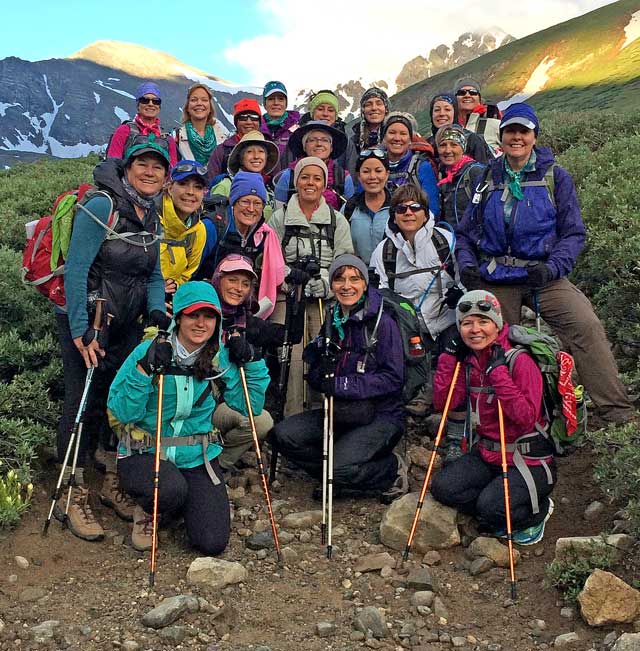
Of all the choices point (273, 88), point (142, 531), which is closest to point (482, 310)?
point (142, 531)

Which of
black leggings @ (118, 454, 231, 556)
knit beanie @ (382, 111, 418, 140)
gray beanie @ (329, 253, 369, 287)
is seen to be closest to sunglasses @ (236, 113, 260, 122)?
knit beanie @ (382, 111, 418, 140)

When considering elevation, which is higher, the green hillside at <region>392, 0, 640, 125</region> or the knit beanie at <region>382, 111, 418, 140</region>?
the green hillside at <region>392, 0, 640, 125</region>

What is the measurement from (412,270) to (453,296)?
24.8 inches

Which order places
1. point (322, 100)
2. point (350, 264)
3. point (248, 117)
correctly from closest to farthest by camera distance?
point (350, 264) → point (248, 117) → point (322, 100)

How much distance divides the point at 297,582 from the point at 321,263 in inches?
168

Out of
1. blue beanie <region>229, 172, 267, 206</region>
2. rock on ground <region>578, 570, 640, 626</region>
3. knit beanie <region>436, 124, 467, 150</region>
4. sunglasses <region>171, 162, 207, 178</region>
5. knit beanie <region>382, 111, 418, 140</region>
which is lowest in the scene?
rock on ground <region>578, 570, 640, 626</region>

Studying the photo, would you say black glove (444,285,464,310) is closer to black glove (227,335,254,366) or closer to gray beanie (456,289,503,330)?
gray beanie (456,289,503,330)

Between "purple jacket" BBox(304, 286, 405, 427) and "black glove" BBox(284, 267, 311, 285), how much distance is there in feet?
4.14

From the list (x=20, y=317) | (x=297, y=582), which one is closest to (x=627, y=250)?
(x=297, y=582)

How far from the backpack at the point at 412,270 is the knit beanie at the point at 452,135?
2.38m

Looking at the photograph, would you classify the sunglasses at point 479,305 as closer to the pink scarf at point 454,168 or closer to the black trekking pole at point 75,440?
the black trekking pole at point 75,440

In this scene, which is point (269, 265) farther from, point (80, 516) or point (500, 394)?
point (80, 516)

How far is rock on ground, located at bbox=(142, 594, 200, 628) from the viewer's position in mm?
5098

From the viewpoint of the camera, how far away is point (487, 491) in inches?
255
